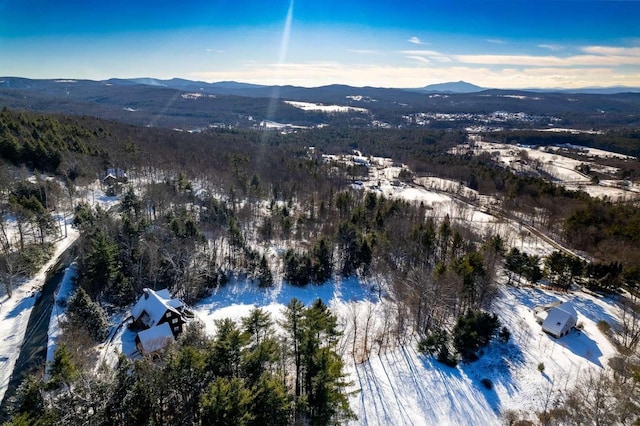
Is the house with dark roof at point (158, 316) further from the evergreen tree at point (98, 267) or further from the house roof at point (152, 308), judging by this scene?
the evergreen tree at point (98, 267)

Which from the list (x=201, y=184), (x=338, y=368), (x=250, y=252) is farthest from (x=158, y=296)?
(x=201, y=184)

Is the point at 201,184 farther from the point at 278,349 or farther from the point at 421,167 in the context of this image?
the point at 421,167

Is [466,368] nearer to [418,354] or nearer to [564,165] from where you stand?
[418,354]

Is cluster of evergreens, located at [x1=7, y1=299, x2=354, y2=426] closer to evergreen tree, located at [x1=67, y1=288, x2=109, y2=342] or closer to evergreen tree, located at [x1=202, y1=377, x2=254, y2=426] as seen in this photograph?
evergreen tree, located at [x1=202, y1=377, x2=254, y2=426]

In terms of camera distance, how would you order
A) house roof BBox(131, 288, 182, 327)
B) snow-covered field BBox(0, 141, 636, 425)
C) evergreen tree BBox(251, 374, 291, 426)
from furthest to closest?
house roof BBox(131, 288, 182, 327) → snow-covered field BBox(0, 141, 636, 425) → evergreen tree BBox(251, 374, 291, 426)

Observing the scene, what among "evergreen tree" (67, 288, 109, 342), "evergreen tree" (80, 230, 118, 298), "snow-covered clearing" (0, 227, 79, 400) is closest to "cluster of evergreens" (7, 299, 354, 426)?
"snow-covered clearing" (0, 227, 79, 400)
